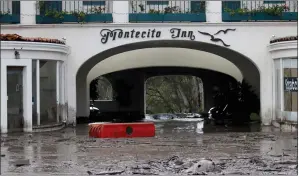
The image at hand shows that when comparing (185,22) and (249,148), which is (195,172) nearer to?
(249,148)

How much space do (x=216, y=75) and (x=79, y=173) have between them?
24743 millimetres

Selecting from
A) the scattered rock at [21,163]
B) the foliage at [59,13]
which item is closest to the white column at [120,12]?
the foliage at [59,13]

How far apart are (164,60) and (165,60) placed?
0.06 metres

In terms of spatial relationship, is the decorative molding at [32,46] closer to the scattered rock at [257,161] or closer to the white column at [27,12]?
the white column at [27,12]

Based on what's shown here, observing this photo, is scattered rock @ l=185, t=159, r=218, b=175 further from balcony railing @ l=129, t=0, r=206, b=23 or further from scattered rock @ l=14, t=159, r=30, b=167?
balcony railing @ l=129, t=0, r=206, b=23

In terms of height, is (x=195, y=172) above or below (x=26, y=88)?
below

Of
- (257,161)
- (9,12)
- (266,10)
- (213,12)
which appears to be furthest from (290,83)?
(9,12)

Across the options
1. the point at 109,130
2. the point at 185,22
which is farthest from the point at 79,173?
the point at 185,22

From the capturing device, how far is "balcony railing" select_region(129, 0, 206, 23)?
20.8 meters

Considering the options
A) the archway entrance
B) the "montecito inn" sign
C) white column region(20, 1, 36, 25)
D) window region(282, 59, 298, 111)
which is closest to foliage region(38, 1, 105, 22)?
white column region(20, 1, 36, 25)

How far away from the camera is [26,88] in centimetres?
1748

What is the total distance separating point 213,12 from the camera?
68.7 feet

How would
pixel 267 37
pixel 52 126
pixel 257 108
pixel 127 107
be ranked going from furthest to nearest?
pixel 127 107 → pixel 257 108 → pixel 267 37 → pixel 52 126

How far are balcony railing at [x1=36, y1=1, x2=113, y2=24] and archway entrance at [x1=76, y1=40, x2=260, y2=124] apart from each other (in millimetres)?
1707
